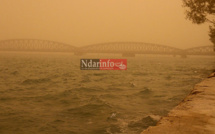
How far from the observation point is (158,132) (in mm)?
3027

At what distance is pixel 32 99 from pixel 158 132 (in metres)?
6.95

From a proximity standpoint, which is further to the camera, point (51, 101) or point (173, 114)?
point (51, 101)

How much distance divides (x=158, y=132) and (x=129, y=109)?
14.8 ft

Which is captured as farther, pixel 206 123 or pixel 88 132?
pixel 88 132

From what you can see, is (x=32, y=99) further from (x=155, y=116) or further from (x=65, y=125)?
(x=155, y=116)

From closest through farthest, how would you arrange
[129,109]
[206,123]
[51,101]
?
[206,123]
[129,109]
[51,101]

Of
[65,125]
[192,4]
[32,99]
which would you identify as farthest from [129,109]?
[192,4]

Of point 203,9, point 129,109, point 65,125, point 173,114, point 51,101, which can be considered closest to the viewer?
point 173,114

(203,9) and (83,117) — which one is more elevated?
(203,9)

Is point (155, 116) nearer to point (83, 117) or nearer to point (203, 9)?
point (83, 117)

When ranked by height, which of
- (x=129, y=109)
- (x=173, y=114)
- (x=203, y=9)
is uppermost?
(x=203, y=9)

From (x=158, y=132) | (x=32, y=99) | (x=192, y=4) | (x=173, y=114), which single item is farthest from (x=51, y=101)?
(x=192, y=4)

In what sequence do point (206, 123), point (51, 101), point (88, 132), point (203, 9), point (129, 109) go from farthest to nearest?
point (203, 9), point (51, 101), point (129, 109), point (88, 132), point (206, 123)

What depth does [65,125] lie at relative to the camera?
223 inches
